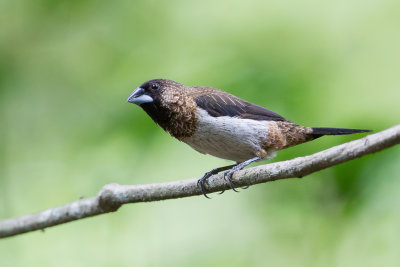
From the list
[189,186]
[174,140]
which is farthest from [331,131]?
[174,140]

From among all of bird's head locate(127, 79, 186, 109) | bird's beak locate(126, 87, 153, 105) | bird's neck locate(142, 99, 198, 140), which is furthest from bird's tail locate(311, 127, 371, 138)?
bird's beak locate(126, 87, 153, 105)

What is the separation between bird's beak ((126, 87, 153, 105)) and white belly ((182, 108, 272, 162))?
0.37 meters

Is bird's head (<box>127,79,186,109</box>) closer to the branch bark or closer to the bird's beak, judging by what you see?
the bird's beak

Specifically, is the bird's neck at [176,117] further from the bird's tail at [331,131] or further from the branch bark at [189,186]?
the bird's tail at [331,131]

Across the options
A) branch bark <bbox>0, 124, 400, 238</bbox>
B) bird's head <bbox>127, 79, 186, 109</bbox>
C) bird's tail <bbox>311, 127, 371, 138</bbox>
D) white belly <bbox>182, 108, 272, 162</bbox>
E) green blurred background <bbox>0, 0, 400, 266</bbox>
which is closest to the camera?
branch bark <bbox>0, 124, 400, 238</bbox>

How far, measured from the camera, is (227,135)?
11.7 feet

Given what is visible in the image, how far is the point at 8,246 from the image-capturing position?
4.27 metres

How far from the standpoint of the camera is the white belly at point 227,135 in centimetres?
355

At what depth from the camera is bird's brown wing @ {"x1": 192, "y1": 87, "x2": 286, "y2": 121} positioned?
3.62 metres

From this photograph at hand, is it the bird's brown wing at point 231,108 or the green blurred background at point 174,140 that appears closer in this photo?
the green blurred background at point 174,140

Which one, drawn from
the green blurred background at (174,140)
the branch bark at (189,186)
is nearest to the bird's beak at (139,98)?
the green blurred background at (174,140)

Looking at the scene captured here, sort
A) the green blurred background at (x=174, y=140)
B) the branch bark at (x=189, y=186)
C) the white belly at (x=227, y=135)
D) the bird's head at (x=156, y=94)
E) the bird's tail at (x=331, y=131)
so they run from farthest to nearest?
the bird's head at (x=156, y=94) < the white belly at (x=227, y=135) < the green blurred background at (x=174, y=140) < the bird's tail at (x=331, y=131) < the branch bark at (x=189, y=186)

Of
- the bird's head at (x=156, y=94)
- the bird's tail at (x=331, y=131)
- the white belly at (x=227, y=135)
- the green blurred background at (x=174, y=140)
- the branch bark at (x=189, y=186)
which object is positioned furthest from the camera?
the bird's head at (x=156, y=94)

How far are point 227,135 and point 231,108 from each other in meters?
0.21
